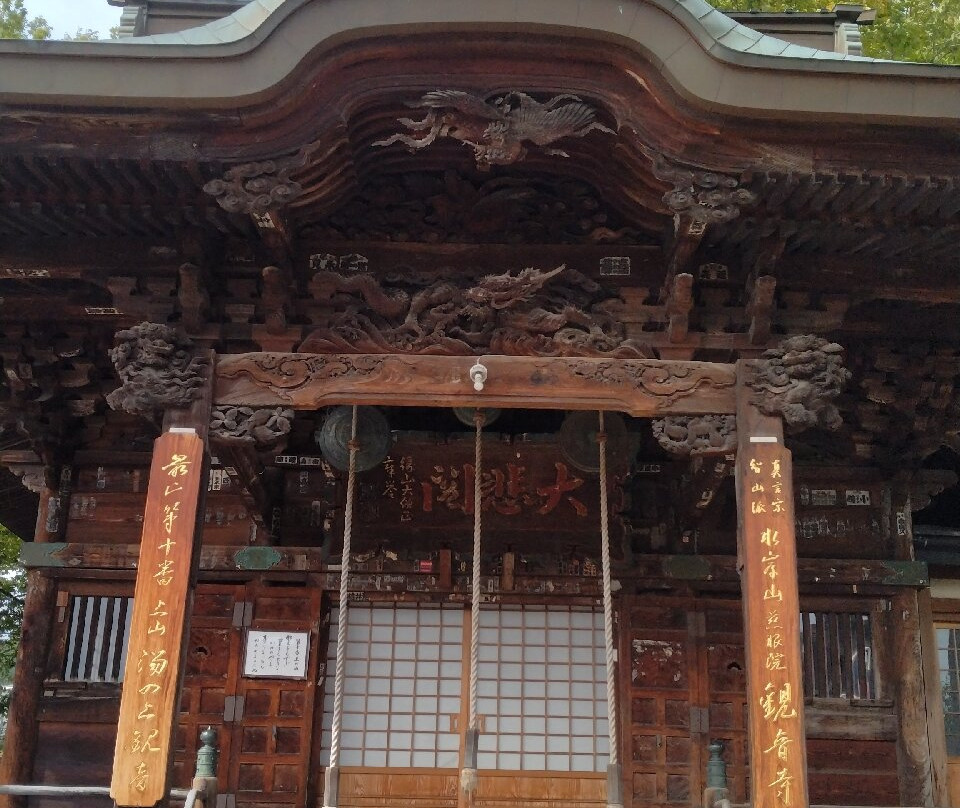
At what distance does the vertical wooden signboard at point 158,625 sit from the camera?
523cm

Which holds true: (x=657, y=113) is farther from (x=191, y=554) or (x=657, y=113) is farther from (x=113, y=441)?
(x=113, y=441)

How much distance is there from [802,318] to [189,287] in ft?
12.7

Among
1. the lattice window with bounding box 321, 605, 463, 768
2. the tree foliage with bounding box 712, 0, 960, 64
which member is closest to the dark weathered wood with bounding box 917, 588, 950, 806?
the lattice window with bounding box 321, 605, 463, 768

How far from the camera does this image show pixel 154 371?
581 centimetres

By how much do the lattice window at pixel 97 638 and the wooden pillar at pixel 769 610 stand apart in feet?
16.7

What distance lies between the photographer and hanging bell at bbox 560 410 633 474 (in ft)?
24.2

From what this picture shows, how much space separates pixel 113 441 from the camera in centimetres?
830

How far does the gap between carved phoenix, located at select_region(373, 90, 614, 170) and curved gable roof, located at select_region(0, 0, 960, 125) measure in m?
0.39

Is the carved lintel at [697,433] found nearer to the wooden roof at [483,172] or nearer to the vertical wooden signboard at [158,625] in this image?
the wooden roof at [483,172]

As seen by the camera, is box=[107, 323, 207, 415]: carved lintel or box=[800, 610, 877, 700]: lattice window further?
box=[800, 610, 877, 700]: lattice window

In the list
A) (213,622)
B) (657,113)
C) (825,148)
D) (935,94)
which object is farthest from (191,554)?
(935,94)

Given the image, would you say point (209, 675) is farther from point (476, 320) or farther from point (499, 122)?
point (499, 122)

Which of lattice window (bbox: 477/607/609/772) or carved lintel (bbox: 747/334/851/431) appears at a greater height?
Result: carved lintel (bbox: 747/334/851/431)

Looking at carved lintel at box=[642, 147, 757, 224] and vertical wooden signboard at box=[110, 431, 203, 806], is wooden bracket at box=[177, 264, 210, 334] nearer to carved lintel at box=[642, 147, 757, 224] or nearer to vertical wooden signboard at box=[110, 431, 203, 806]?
vertical wooden signboard at box=[110, 431, 203, 806]
